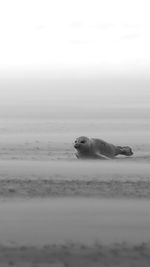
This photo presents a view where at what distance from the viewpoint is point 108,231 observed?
814cm

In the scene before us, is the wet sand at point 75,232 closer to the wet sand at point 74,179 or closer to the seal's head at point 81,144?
the wet sand at point 74,179

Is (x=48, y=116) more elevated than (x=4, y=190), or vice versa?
(x=48, y=116)

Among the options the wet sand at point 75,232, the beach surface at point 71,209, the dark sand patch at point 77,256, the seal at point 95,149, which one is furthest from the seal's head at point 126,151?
the dark sand patch at point 77,256

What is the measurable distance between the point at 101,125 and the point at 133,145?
5783 mm

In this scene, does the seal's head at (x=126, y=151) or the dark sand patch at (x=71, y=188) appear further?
the seal's head at (x=126, y=151)

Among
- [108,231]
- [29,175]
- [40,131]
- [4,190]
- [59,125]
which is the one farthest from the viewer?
[59,125]

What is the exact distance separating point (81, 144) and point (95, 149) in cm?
63

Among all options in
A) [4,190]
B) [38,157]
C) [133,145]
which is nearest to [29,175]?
[4,190]

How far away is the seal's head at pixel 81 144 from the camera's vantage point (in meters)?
14.5

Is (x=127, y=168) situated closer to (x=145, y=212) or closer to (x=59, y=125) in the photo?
(x=145, y=212)

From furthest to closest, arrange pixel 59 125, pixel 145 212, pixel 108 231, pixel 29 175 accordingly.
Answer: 1. pixel 59 125
2. pixel 29 175
3. pixel 145 212
4. pixel 108 231

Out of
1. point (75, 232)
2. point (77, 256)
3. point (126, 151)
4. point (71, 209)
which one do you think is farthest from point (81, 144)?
point (77, 256)

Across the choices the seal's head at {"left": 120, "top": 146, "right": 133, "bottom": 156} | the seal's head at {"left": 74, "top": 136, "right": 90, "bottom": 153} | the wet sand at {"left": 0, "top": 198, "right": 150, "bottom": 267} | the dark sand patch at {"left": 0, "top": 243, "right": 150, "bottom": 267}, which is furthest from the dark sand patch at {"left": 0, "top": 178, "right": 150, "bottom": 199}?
the seal's head at {"left": 120, "top": 146, "right": 133, "bottom": 156}

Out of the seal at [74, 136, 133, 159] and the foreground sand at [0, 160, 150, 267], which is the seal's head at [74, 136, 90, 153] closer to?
the seal at [74, 136, 133, 159]
